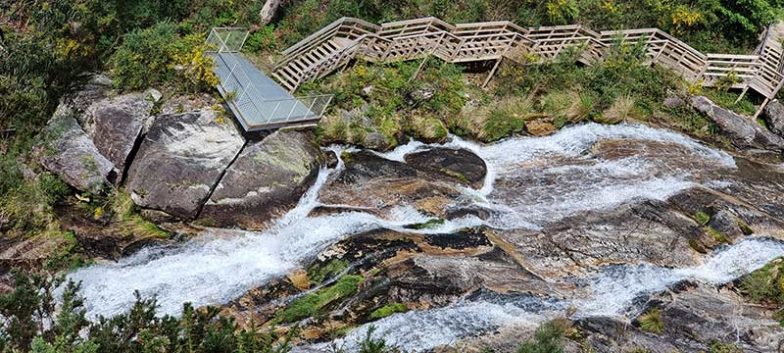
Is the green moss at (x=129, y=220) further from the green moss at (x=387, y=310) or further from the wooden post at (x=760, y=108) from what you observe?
the wooden post at (x=760, y=108)

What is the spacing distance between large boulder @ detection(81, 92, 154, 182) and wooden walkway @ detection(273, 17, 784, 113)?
4680 mm

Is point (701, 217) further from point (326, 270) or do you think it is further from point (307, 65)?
point (307, 65)

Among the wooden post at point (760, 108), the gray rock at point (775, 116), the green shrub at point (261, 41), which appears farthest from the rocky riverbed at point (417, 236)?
the wooden post at point (760, 108)

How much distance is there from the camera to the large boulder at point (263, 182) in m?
17.2

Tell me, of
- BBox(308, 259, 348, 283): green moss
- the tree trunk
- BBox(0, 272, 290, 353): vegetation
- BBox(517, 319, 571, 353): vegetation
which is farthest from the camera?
the tree trunk

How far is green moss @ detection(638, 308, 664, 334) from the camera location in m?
14.9

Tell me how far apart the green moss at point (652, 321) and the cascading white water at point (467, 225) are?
63 centimetres

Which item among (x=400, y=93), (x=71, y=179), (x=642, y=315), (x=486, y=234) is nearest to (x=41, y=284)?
(x=71, y=179)

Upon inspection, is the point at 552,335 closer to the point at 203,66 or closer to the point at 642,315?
the point at 642,315

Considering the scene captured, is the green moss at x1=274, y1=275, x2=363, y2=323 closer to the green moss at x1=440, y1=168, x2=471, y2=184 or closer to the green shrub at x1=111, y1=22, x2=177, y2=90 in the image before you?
the green moss at x1=440, y1=168, x2=471, y2=184

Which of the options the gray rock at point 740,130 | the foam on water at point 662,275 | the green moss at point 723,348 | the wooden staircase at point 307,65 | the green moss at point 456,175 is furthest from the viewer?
the gray rock at point 740,130

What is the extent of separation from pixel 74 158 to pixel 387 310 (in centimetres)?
948

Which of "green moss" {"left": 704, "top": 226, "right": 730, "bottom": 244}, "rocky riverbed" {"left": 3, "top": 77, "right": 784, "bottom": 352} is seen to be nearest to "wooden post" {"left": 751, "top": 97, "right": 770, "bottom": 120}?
"rocky riverbed" {"left": 3, "top": 77, "right": 784, "bottom": 352}

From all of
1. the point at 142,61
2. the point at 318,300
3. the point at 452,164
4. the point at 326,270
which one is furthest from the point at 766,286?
the point at 142,61
